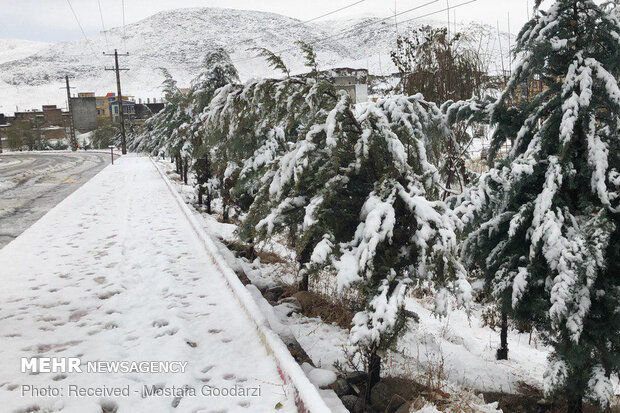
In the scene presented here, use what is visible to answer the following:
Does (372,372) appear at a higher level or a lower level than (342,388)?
higher

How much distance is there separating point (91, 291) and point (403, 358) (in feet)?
12.7

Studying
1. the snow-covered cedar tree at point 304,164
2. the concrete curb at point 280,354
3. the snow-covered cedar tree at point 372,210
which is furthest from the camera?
the snow-covered cedar tree at point 304,164

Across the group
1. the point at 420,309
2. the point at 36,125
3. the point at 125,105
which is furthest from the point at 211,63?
the point at 125,105

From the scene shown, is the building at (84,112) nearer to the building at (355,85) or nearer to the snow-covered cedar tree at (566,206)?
the building at (355,85)

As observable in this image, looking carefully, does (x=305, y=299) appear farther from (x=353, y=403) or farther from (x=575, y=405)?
(x=575, y=405)

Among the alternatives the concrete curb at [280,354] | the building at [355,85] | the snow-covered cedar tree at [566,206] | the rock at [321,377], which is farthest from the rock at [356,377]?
the building at [355,85]

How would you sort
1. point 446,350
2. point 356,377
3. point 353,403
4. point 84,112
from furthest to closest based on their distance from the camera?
point 84,112 → point 446,350 → point 356,377 → point 353,403

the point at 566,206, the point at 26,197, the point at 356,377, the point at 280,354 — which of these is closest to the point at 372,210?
the point at 280,354

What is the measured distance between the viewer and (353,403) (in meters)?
3.61

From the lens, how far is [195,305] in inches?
195

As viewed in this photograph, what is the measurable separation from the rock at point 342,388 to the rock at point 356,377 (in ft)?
0.16

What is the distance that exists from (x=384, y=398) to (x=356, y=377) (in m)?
0.30

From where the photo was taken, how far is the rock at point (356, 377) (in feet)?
12.6


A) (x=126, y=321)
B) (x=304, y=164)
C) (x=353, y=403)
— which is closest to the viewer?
(x=353, y=403)
